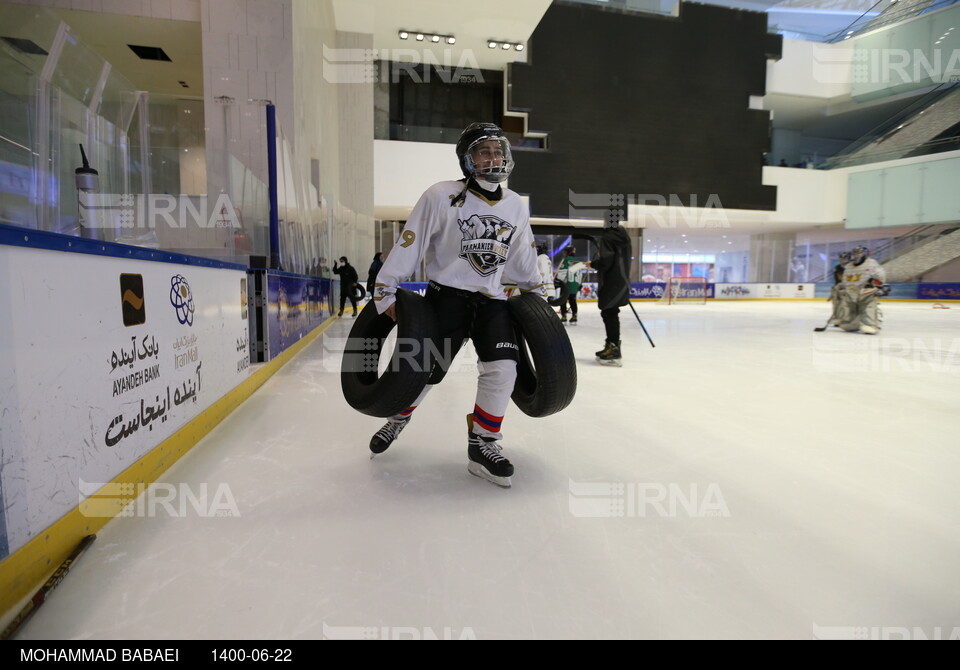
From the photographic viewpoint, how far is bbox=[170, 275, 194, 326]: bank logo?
83.6 inches

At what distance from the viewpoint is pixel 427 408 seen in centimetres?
318

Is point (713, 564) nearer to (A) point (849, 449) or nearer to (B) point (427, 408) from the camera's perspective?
(A) point (849, 449)

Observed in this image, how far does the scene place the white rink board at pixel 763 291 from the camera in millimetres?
18766

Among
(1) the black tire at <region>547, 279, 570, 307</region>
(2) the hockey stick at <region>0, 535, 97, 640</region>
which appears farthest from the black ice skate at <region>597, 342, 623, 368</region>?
(2) the hockey stick at <region>0, 535, 97, 640</region>

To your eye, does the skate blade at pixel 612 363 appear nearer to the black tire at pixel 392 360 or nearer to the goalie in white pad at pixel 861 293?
the black tire at pixel 392 360

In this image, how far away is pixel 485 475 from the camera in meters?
1.95

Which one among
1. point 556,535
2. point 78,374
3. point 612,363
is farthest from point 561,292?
point 78,374

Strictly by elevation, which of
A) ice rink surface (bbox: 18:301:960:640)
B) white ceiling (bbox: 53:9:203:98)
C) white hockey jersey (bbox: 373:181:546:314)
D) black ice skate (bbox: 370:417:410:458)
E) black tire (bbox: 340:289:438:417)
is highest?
white ceiling (bbox: 53:9:203:98)

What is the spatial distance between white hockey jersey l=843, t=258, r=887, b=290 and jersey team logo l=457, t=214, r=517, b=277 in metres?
7.63

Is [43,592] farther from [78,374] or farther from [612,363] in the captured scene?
[612,363]

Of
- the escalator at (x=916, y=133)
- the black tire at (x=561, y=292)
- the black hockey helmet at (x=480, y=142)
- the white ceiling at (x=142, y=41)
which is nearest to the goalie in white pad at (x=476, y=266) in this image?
the black hockey helmet at (x=480, y=142)

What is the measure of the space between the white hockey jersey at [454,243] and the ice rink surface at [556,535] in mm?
771

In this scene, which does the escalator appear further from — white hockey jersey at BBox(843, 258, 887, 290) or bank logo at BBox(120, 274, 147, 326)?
bank logo at BBox(120, 274, 147, 326)
